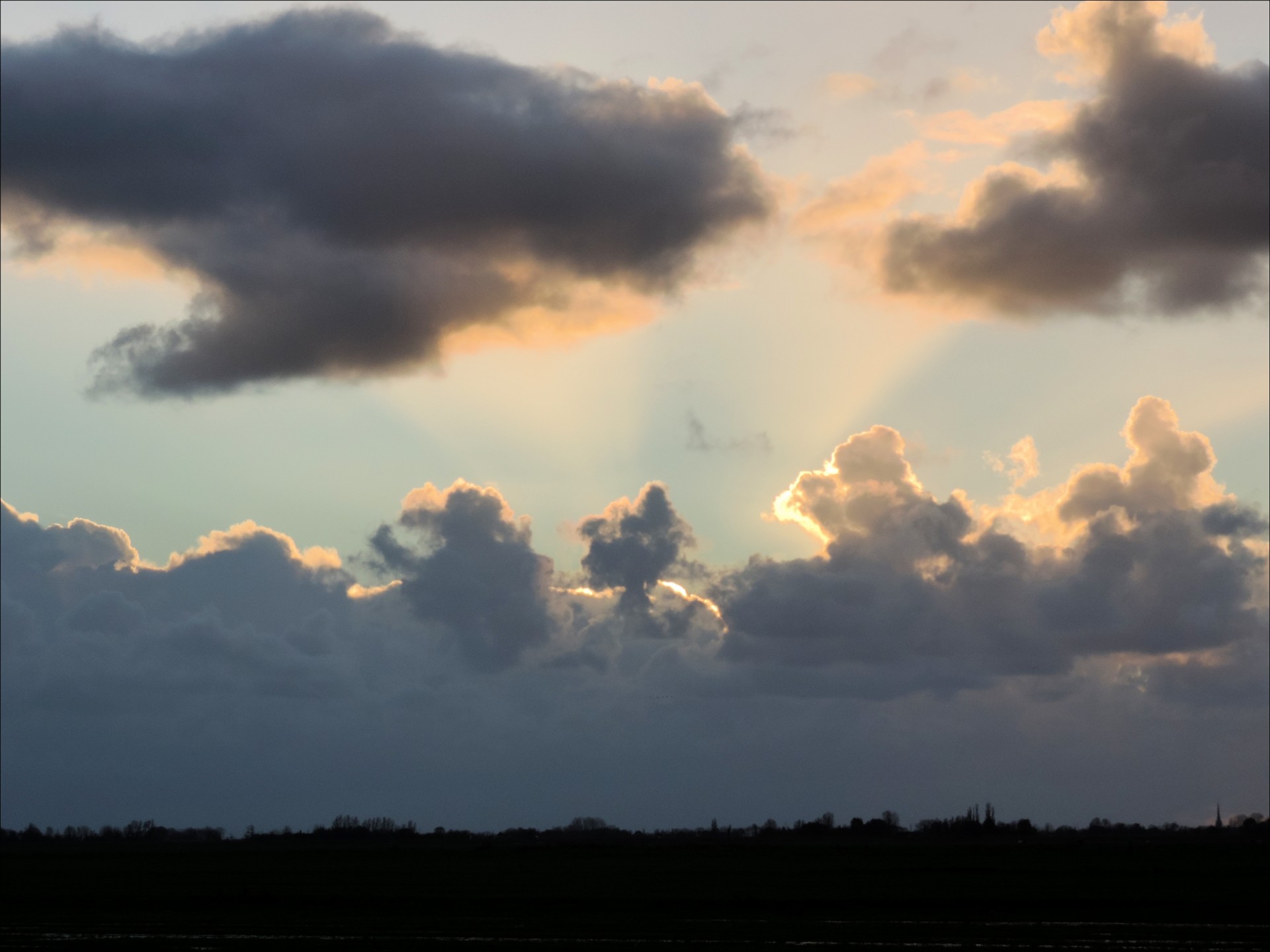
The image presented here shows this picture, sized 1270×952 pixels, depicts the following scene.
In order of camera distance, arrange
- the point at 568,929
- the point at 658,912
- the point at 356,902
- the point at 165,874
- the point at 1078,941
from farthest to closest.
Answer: the point at 165,874 → the point at 356,902 → the point at 658,912 → the point at 568,929 → the point at 1078,941

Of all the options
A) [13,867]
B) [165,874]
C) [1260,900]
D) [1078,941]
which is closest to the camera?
[1078,941]

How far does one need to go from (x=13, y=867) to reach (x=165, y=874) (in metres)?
40.2

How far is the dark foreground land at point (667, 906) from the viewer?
67.8 m

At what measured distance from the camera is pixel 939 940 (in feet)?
216

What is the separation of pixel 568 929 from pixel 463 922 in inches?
358

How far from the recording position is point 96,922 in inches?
3223

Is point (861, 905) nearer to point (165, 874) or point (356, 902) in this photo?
point (356, 902)

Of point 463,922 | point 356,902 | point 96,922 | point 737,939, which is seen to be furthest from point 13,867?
point 737,939

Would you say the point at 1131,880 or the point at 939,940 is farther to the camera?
the point at 1131,880

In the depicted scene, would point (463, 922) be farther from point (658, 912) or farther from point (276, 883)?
point (276, 883)

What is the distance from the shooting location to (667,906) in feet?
303

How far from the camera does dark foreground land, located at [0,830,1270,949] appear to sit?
222 ft

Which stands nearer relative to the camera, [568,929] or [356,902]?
[568,929]

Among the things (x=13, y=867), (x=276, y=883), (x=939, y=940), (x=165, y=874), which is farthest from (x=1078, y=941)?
(x=13, y=867)
